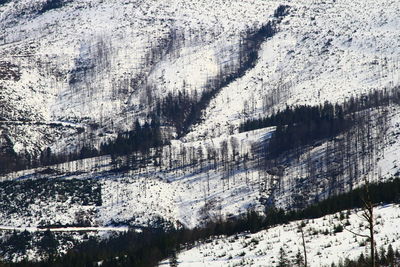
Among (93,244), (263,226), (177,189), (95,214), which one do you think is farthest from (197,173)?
(263,226)

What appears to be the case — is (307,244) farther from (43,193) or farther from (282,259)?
(43,193)

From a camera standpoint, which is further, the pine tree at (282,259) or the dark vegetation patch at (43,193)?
the dark vegetation patch at (43,193)

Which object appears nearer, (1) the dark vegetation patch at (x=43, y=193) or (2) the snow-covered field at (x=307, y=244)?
(2) the snow-covered field at (x=307, y=244)

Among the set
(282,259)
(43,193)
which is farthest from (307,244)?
(43,193)

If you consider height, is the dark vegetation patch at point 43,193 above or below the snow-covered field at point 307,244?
below

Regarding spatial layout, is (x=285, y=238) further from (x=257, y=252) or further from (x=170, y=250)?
(x=170, y=250)

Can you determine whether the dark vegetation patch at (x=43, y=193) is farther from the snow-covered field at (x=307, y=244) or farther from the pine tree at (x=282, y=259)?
the pine tree at (x=282, y=259)

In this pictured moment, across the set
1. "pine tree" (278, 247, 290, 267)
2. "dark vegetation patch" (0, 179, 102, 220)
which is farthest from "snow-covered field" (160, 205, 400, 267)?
"dark vegetation patch" (0, 179, 102, 220)

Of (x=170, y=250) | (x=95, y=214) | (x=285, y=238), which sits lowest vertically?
(x=95, y=214)

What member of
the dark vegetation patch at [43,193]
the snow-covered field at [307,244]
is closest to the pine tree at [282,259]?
the snow-covered field at [307,244]
